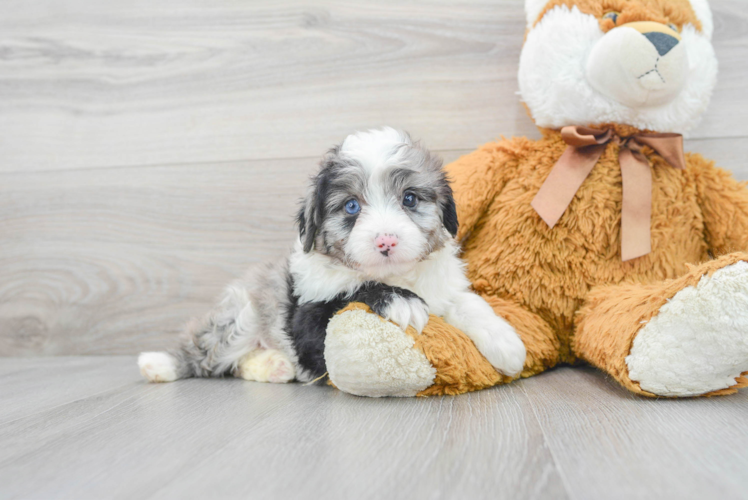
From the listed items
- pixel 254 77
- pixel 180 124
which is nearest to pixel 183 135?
pixel 180 124

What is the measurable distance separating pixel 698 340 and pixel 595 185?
2.15ft

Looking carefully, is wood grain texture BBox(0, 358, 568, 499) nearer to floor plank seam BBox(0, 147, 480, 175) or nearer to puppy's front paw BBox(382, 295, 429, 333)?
puppy's front paw BBox(382, 295, 429, 333)

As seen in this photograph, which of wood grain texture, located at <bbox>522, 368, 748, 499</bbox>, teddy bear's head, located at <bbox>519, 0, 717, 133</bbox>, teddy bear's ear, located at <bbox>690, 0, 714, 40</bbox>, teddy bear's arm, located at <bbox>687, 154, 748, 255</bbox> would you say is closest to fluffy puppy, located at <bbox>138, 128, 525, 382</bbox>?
wood grain texture, located at <bbox>522, 368, 748, 499</bbox>

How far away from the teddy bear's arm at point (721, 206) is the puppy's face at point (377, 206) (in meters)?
0.88

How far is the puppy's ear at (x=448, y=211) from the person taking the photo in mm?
1624

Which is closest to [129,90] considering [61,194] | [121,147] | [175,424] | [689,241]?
[121,147]

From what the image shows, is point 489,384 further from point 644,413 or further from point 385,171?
point 385,171

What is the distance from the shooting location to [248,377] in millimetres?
1916

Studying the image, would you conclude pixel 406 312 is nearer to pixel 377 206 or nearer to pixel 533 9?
pixel 377 206

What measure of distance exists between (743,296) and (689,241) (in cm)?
60

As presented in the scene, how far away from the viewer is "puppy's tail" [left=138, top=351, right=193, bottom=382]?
6.26 feet

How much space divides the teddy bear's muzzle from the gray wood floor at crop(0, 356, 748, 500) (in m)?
0.91

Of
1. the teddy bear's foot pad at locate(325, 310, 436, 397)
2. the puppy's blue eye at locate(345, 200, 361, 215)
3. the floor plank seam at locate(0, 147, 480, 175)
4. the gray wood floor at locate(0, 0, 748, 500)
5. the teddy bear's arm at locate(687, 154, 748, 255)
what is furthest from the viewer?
the floor plank seam at locate(0, 147, 480, 175)

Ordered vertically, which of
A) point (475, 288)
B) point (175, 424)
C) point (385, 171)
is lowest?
point (175, 424)
